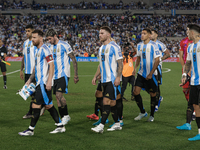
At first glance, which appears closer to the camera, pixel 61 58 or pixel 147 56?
pixel 61 58

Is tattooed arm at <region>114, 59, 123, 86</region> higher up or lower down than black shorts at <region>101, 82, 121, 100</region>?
higher up

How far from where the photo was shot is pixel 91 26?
47.1m

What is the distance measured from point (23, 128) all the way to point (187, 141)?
141 inches

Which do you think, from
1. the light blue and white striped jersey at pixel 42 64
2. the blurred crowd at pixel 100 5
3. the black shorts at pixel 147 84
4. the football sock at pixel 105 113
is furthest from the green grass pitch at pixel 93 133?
the blurred crowd at pixel 100 5

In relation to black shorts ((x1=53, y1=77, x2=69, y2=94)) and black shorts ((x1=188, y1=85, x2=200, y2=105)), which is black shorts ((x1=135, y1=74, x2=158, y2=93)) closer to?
black shorts ((x1=188, y1=85, x2=200, y2=105))

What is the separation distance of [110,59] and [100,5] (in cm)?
4749

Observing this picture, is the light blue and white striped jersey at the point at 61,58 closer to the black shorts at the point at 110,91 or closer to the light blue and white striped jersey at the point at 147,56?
the black shorts at the point at 110,91

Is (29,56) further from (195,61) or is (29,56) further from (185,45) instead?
(195,61)

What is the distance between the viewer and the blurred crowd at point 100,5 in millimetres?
50375

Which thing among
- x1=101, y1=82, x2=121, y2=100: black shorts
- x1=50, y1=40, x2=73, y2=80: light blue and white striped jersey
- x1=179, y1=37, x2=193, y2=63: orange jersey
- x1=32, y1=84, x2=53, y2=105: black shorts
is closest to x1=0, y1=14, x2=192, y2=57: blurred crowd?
x1=179, y1=37, x2=193, y2=63: orange jersey

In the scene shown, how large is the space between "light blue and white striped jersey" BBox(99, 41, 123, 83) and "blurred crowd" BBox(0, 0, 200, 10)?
46.2 metres

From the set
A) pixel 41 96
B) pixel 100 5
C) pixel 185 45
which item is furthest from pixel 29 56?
pixel 100 5

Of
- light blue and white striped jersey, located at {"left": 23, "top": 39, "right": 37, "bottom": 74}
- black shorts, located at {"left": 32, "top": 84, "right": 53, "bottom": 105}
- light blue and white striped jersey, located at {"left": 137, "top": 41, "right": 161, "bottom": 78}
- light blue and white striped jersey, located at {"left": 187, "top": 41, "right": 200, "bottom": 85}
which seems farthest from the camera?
light blue and white striped jersey, located at {"left": 23, "top": 39, "right": 37, "bottom": 74}

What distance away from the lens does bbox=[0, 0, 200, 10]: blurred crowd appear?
50375mm
